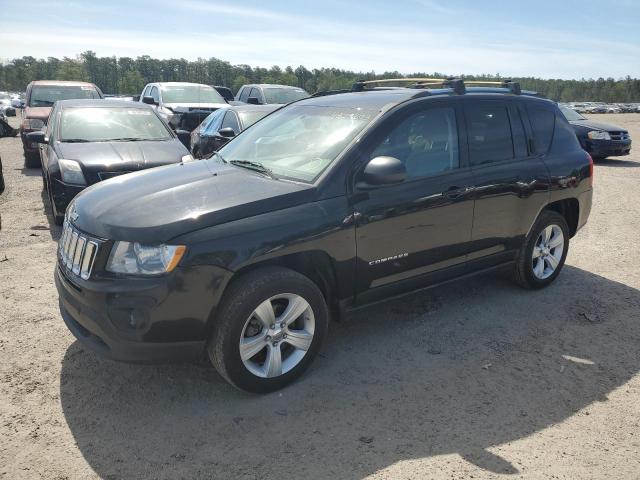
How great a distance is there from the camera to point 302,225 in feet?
10.7

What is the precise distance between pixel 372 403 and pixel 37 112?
12.0 meters

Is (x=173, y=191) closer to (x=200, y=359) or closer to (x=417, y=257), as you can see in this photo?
(x=200, y=359)

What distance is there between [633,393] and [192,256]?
2893 millimetres

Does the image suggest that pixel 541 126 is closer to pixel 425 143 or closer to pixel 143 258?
pixel 425 143

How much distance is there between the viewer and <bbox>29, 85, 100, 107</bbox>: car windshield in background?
1302cm

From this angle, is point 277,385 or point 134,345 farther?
point 277,385

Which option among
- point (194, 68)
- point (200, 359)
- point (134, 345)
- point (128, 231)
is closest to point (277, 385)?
point (200, 359)

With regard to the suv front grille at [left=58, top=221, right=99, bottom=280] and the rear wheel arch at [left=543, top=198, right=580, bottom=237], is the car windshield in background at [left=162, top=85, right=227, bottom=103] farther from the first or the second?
the suv front grille at [left=58, top=221, right=99, bottom=280]

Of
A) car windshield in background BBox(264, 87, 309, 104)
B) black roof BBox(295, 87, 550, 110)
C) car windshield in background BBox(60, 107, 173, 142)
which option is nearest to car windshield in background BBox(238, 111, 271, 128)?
car windshield in background BBox(60, 107, 173, 142)

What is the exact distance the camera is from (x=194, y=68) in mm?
101000

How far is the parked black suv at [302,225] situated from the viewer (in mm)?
2955

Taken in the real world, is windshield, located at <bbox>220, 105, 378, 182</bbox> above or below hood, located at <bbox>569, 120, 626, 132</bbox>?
below

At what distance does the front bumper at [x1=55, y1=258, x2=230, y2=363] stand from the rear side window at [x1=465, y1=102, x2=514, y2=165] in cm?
246

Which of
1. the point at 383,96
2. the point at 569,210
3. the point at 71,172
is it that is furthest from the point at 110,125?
the point at 569,210
